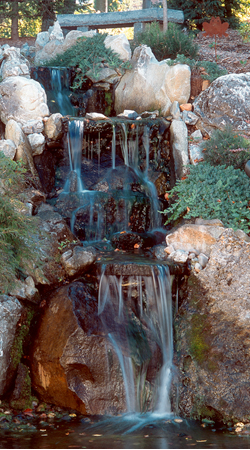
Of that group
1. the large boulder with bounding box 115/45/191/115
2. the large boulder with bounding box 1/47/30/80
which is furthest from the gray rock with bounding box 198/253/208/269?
the large boulder with bounding box 1/47/30/80

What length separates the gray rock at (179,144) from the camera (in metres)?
7.88

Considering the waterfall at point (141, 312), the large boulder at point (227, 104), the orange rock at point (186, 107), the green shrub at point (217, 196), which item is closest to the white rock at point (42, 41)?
the orange rock at point (186, 107)

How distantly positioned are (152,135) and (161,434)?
534 centimetres

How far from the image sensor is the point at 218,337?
5.16 m

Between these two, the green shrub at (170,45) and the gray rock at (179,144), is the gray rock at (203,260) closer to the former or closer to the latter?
the gray rock at (179,144)

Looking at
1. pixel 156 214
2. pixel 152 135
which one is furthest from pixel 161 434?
pixel 152 135

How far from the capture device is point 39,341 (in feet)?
17.0

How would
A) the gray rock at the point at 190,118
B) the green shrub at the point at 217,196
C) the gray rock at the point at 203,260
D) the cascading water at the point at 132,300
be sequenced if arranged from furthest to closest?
the gray rock at the point at 190,118 < the green shrub at the point at 217,196 < the gray rock at the point at 203,260 < the cascading water at the point at 132,300

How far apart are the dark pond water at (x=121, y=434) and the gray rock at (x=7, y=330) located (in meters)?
0.57

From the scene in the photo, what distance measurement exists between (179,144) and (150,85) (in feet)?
5.89

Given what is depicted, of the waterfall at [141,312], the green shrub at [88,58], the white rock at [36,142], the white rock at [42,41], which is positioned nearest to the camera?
the waterfall at [141,312]

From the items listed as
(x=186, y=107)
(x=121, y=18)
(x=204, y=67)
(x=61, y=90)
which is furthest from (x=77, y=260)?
(x=121, y=18)

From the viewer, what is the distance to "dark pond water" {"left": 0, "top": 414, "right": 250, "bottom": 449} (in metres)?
3.96

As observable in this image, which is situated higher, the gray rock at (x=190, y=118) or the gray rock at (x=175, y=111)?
the gray rock at (x=175, y=111)
